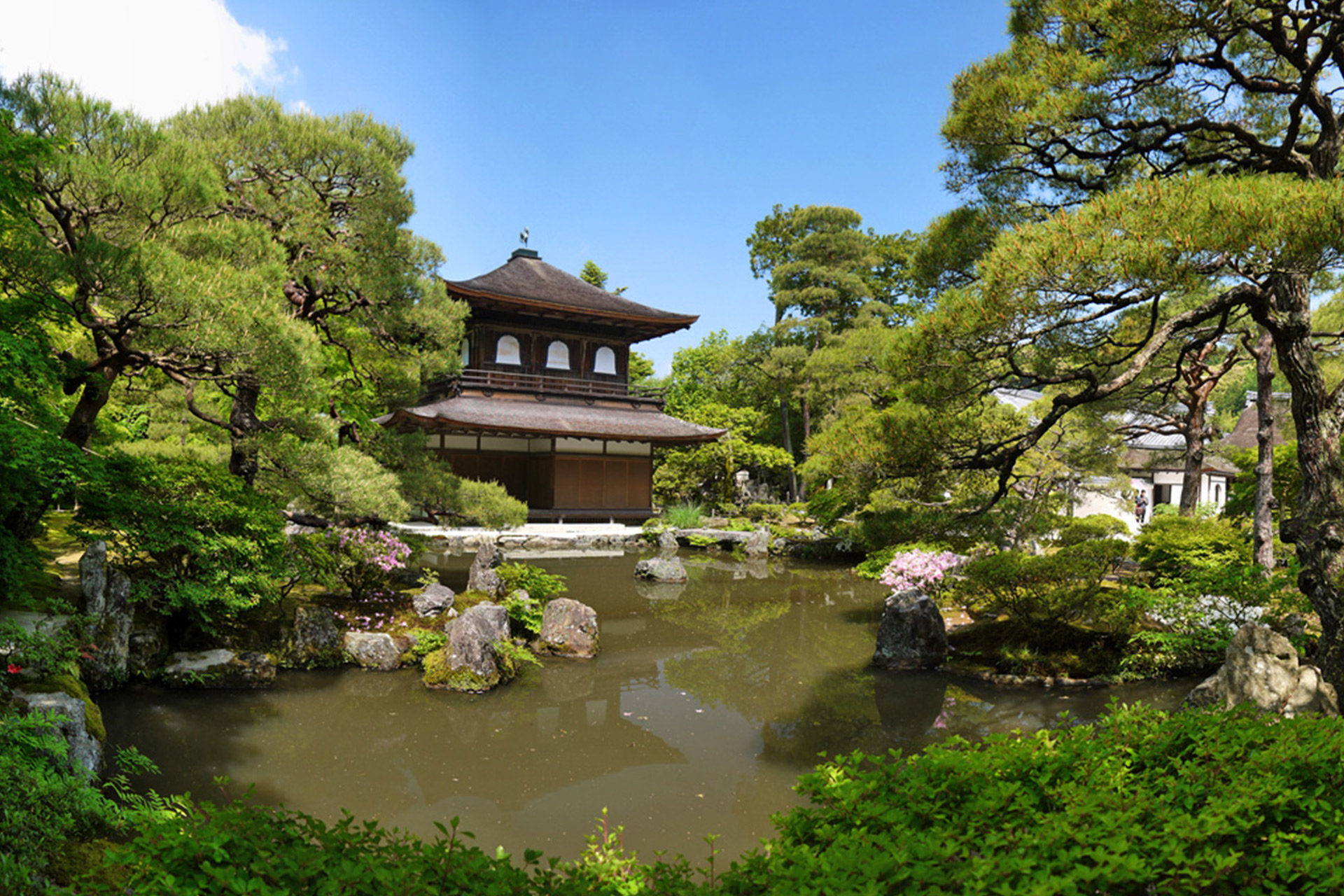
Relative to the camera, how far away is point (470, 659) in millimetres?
6953

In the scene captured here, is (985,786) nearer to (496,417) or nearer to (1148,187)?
(1148,187)

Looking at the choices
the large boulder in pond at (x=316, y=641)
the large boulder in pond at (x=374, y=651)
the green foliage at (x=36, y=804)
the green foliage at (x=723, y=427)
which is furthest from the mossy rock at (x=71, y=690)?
the green foliage at (x=723, y=427)

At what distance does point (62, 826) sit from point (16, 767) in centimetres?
28

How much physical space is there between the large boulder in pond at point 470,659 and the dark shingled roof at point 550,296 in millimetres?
12416

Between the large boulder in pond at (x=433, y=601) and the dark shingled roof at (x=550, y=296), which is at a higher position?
the dark shingled roof at (x=550, y=296)

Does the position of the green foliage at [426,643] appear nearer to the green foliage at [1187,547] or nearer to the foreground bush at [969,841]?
the foreground bush at [969,841]

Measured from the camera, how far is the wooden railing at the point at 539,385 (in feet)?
62.7

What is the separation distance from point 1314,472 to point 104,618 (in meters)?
9.18

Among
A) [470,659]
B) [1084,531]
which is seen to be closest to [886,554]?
[1084,531]

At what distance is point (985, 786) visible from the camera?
7.80 feet

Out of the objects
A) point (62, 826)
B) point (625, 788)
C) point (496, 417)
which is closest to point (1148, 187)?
point (625, 788)

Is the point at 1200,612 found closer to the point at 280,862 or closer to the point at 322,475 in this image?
the point at 280,862

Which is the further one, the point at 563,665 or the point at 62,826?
the point at 563,665

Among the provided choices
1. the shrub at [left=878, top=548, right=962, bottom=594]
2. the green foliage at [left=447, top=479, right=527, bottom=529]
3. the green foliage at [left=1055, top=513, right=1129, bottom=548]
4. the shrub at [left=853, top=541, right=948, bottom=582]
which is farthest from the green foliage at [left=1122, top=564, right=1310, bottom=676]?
the green foliage at [left=447, top=479, right=527, bottom=529]
